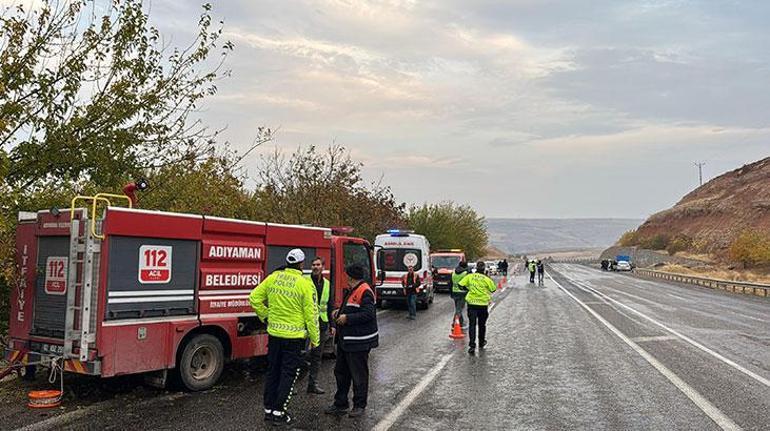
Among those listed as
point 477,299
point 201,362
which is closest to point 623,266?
point 477,299

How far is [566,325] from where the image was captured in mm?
16422

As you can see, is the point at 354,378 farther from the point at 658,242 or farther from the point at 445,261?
the point at 658,242

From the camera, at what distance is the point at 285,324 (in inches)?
267

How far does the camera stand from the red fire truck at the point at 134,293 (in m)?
7.02

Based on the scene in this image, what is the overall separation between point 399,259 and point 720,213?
302ft

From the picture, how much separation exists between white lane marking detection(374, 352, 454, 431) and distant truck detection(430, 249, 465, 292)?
20.6 metres

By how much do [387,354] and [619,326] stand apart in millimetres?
→ 7614

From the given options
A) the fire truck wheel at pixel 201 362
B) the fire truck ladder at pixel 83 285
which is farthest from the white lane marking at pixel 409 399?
the fire truck ladder at pixel 83 285

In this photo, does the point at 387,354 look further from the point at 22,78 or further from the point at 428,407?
the point at 22,78

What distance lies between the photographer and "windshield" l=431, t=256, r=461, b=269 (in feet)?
105

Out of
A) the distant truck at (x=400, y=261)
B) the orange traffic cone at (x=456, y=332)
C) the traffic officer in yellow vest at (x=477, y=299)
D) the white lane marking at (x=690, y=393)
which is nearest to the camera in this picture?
the white lane marking at (x=690, y=393)

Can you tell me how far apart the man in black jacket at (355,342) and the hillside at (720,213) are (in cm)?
8788

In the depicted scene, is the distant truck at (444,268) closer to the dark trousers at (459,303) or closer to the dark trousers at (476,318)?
the dark trousers at (459,303)

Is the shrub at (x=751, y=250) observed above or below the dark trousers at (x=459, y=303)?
above
